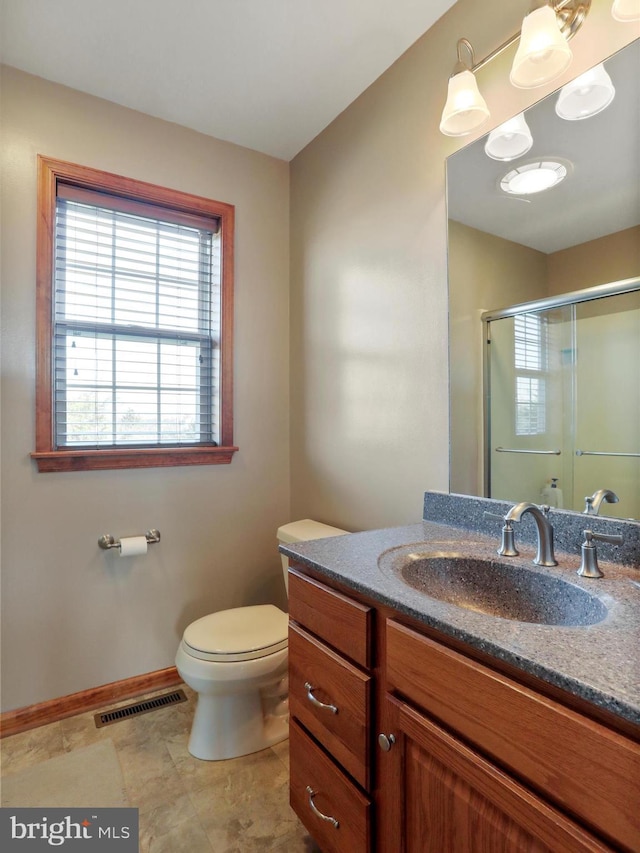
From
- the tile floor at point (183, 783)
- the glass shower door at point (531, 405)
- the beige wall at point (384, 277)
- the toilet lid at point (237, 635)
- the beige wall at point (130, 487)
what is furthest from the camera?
the beige wall at point (130, 487)

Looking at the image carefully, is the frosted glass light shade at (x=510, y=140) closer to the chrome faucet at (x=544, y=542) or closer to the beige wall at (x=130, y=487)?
the chrome faucet at (x=544, y=542)

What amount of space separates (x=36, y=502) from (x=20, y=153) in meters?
1.39

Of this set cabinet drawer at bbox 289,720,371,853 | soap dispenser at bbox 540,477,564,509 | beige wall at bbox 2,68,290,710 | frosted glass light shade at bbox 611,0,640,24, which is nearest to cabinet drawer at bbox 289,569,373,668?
cabinet drawer at bbox 289,720,371,853

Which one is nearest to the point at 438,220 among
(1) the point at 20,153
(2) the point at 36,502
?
(1) the point at 20,153

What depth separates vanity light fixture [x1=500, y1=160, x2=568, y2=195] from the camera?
1270 mm

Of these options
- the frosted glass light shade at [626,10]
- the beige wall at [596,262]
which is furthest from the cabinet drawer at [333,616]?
the frosted glass light shade at [626,10]

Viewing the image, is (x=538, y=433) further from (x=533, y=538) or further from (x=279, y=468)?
(x=279, y=468)

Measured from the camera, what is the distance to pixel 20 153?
6.00ft

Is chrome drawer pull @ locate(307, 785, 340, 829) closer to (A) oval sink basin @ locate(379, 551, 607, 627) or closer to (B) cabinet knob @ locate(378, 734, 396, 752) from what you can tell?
(B) cabinet knob @ locate(378, 734, 396, 752)

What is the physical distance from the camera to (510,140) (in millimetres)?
1358

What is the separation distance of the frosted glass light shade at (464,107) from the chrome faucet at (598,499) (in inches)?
43.7

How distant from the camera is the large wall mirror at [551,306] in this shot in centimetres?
112

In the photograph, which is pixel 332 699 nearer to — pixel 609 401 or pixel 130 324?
pixel 609 401

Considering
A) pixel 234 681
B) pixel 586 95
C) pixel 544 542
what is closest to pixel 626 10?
pixel 586 95
